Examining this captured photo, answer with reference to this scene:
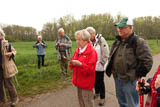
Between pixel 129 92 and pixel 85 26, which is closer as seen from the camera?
pixel 129 92

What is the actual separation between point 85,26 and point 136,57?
29095mm

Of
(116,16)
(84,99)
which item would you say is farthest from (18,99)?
(116,16)

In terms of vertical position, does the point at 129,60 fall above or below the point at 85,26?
below

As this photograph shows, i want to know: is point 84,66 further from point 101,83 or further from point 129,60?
point 101,83

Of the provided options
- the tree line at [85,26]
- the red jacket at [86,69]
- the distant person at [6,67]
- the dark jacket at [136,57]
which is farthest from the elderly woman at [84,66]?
the tree line at [85,26]

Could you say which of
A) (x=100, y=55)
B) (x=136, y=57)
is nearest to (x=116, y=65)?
(x=136, y=57)

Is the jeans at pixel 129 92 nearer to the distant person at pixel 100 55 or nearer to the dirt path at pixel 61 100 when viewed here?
the distant person at pixel 100 55

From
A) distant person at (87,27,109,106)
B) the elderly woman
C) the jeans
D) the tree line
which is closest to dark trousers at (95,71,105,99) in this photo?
distant person at (87,27,109,106)

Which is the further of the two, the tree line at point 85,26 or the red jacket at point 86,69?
the tree line at point 85,26

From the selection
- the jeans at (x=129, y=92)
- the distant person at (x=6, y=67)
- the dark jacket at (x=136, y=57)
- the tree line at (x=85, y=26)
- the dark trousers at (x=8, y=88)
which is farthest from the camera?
the tree line at (x=85, y=26)

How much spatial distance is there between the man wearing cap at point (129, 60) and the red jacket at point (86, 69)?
1.43 ft

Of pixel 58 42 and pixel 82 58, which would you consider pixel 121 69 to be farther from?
pixel 58 42

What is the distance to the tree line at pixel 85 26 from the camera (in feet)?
90.7

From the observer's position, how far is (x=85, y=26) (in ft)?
99.7
